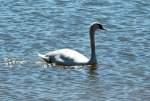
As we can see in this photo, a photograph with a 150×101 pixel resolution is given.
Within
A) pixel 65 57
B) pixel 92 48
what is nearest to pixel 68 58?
pixel 65 57

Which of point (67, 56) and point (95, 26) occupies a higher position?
point (95, 26)

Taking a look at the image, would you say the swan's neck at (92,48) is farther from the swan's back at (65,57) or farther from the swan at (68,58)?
the swan's back at (65,57)

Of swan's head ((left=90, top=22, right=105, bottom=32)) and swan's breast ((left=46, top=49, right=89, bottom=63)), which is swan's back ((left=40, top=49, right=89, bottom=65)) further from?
swan's head ((left=90, top=22, right=105, bottom=32))

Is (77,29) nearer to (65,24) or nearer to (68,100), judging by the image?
(65,24)

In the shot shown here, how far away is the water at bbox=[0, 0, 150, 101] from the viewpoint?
1383 cm

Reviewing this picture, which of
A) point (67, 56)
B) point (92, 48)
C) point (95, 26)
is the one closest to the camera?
point (67, 56)

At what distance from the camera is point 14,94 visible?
13625 mm

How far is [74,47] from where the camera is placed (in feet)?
55.4

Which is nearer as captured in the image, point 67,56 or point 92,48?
point 67,56

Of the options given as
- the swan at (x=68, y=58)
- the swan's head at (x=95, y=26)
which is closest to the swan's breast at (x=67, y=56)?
the swan at (x=68, y=58)

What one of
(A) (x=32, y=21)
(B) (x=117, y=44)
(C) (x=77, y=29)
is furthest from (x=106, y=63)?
(A) (x=32, y=21)

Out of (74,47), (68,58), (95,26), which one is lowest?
(68,58)

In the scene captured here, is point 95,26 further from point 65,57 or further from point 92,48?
point 65,57

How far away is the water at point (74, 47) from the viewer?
45.4 feet
